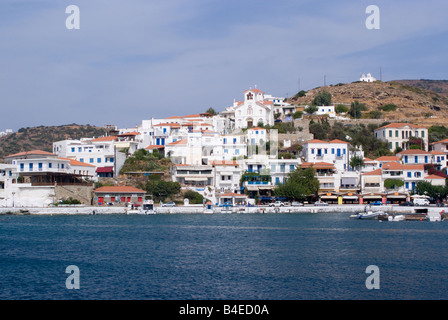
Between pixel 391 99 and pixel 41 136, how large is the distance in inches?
3477

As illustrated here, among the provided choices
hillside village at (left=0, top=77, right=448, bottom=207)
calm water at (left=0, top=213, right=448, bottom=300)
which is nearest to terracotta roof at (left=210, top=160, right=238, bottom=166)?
hillside village at (left=0, top=77, right=448, bottom=207)

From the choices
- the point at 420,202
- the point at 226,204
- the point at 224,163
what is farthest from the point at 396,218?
the point at 224,163

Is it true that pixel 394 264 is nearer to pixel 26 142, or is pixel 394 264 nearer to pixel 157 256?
pixel 157 256

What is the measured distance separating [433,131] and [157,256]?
231 ft

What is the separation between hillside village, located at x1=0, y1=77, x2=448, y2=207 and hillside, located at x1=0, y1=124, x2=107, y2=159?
5494 cm

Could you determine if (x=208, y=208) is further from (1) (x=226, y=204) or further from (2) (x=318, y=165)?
(2) (x=318, y=165)

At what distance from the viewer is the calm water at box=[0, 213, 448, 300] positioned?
21391 mm

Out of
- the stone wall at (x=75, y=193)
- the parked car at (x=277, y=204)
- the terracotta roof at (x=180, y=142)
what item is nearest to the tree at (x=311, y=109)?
the terracotta roof at (x=180, y=142)

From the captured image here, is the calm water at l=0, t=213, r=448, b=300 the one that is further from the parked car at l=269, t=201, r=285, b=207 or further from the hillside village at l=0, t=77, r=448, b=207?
the hillside village at l=0, t=77, r=448, b=207

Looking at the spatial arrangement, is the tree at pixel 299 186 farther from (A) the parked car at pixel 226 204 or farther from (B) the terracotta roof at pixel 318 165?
(A) the parked car at pixel 226 204

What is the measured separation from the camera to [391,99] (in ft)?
373

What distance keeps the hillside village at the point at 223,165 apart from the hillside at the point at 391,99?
2283 cm

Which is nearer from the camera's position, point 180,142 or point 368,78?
point 180,142
